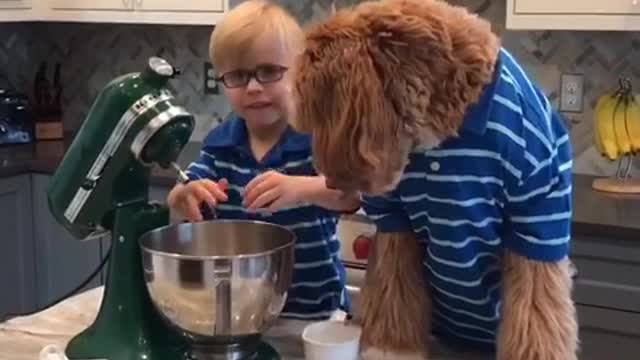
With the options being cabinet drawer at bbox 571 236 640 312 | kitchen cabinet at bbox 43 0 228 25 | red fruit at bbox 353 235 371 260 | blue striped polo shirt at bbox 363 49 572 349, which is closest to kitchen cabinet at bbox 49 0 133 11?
kitchen cabinet at bbox 43 0 228 25

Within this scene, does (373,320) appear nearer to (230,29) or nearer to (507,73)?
(507,73)

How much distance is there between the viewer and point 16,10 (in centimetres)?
317

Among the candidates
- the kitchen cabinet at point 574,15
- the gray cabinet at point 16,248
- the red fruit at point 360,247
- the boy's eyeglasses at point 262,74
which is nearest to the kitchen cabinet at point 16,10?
the gray cabinet at point 16,248

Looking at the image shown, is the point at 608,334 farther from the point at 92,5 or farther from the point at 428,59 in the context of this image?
the point at 92,5

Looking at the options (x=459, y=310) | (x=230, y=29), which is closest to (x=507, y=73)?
(x=459, y=310)

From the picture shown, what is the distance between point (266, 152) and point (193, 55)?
1.83m

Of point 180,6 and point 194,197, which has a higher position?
point 180,6

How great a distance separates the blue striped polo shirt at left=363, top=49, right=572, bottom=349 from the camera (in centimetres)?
118

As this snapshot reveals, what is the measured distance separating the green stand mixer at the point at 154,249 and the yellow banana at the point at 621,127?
1.52 m

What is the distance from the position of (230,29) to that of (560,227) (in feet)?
2.10

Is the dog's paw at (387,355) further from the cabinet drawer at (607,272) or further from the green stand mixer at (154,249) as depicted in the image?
the cabinet drawer at (607,272)

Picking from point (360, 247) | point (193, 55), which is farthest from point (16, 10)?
point (360, 247)

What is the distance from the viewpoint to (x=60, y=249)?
3.06 metres

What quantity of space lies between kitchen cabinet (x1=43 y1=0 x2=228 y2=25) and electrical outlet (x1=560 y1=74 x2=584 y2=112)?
103cm
